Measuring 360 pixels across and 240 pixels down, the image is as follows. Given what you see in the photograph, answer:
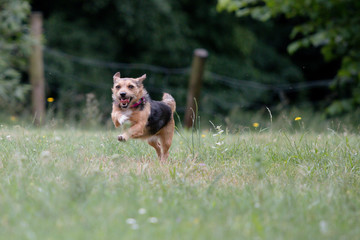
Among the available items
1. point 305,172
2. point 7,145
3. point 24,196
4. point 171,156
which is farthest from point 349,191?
point 7,145

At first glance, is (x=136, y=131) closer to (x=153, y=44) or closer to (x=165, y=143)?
(x=165, y=143)

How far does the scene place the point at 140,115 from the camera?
16.1 feet

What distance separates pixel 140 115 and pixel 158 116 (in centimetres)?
33

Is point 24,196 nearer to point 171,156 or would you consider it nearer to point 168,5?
point 171,156

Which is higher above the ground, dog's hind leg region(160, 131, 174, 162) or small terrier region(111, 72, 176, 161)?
small terrier region(111, 72, 176, 161)

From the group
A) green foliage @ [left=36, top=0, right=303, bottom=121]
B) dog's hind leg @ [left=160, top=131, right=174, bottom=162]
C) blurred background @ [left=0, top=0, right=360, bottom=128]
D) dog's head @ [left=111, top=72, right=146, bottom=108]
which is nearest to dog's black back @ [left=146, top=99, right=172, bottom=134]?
dog's hind leg @ [left=160, top=131, right=174, bottom=162]

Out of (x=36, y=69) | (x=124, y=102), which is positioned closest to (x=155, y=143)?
(x=124, y=102)

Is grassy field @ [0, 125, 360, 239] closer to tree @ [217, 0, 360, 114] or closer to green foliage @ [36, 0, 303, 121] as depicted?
tree @ [217, 0, 360, 114]

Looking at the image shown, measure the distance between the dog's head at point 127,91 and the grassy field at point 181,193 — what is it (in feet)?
1.46

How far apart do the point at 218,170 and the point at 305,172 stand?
2.70ft

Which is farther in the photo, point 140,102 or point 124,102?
point 140,102

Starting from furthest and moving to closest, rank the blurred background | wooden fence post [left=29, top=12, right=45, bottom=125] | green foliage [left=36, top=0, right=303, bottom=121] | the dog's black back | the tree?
green foliage [left=36, top=0, right=303, bottom=121] < the blurred background < wooden fence post [left=29, top=12, right=45, bottom=125] < the tree < the dog's black back

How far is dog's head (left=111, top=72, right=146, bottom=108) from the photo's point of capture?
15.9 ft

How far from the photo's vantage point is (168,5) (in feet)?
44.1
